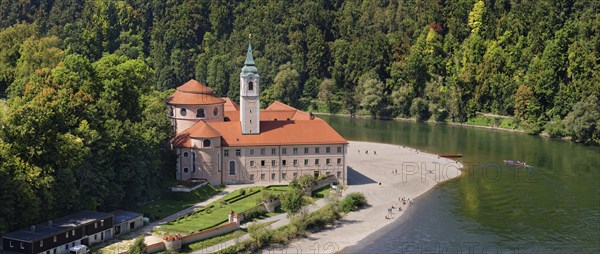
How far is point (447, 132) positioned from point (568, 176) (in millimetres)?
34995

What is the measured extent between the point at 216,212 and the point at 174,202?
5.49 metres

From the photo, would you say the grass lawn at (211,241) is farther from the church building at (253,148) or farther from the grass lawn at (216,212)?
the church building at (253,148)

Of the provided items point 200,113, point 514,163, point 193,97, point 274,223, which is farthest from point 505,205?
point 193,97

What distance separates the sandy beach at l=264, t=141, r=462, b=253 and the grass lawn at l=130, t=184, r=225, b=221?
38.8ft

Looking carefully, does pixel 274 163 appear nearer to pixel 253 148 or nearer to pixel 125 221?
pixel 253 148

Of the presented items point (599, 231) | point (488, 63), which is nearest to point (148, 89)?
point (599, 231)

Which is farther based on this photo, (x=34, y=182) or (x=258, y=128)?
(x=258, y=128)

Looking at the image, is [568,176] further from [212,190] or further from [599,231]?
[212,190]

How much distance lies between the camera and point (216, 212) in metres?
66.9

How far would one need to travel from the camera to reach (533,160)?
95062 millimetres

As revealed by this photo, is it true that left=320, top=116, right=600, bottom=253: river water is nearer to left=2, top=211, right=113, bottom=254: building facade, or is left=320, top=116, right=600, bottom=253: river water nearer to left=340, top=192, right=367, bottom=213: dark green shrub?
left=340, top=192, right=367, bottom=213: dark green shrub

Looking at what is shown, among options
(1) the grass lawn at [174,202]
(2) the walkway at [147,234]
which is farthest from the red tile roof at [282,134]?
(2) the walkway at [147,234]

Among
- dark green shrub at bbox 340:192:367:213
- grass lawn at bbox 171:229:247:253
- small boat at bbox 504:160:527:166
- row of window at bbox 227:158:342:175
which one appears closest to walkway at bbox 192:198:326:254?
grass lawn at bbox 171:229:247:253

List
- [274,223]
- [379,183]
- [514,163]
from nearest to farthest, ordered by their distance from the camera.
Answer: [274,223] → [379,183] → [514,163]
